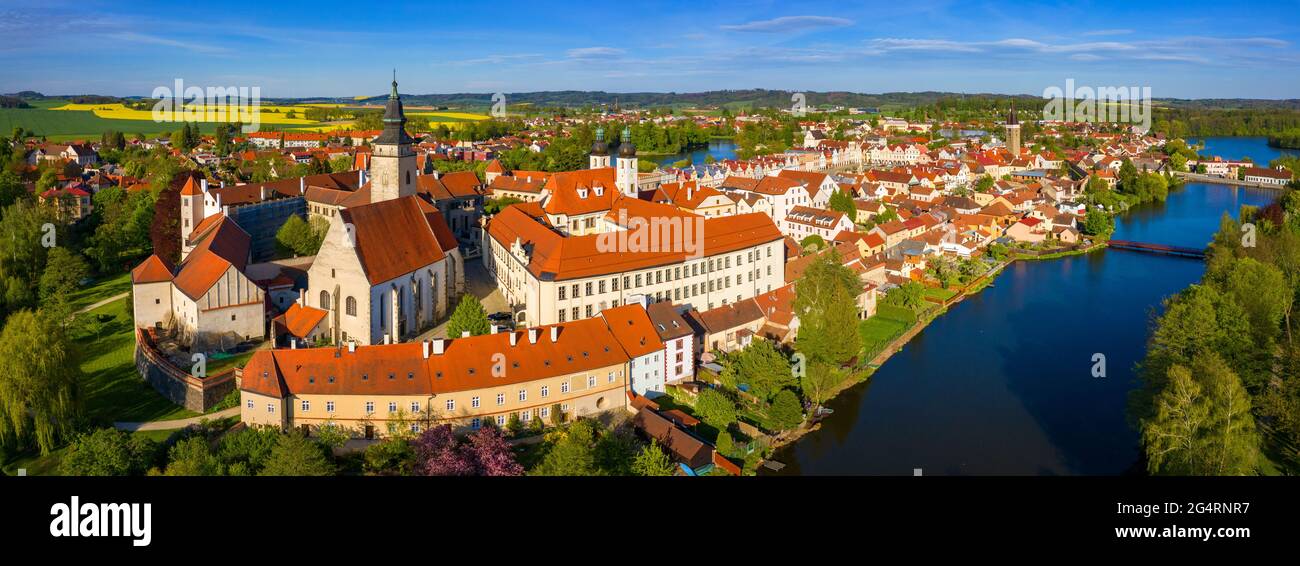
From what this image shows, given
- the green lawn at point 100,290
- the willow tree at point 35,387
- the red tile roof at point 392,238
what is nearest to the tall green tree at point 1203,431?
the red tile roof at point 392,238

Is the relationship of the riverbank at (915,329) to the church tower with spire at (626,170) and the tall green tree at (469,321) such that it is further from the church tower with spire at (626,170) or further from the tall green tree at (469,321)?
the church tower with spire at (626,170)

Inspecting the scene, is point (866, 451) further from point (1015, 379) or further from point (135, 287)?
point (135, 287)

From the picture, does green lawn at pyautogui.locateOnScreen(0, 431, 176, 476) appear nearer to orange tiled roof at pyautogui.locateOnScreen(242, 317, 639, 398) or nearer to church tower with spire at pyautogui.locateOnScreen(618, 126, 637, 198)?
orange tiled roof at pyautogui.locateOnScreen(242, 317, 639, 398)

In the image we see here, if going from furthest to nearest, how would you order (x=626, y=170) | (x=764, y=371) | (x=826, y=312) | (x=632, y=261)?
(x=626, y=170), (x=632, y=261), (x=826, y=312), (x=764, y=371)

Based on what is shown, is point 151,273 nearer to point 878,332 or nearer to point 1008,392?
point 878,332

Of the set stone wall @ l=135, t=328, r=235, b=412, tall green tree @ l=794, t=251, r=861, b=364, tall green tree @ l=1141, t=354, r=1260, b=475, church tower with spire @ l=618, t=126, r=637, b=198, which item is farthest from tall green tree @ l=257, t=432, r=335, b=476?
church tower with spire @ l=618, t=126, r=637, b=198

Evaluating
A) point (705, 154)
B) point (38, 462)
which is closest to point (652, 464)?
point (38, 462)
